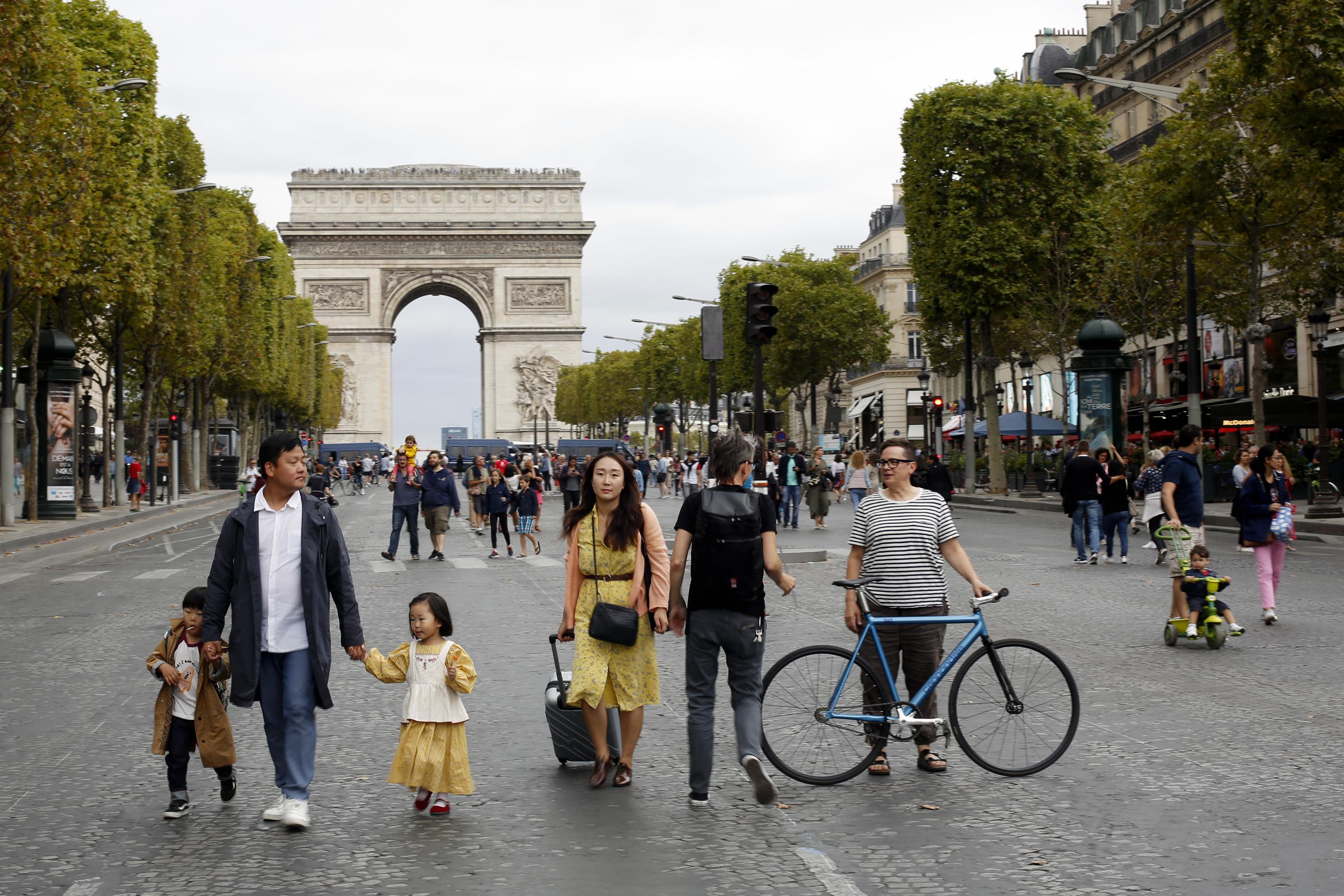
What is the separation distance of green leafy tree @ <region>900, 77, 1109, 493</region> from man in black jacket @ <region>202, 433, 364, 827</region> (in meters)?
35.8

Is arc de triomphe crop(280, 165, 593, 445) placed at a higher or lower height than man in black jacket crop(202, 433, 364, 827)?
higher

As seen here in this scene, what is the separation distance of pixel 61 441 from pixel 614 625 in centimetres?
2965

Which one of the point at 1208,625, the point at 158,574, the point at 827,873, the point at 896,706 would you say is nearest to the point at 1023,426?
the point at 158,574

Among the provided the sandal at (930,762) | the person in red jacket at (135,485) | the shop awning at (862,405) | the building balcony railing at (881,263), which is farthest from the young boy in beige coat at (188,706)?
the building balcony railing at (881,263)

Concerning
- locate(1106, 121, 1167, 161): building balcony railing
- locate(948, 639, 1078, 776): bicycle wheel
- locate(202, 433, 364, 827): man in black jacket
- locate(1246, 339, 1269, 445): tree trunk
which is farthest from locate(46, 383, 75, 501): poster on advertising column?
locate(1106, 121, 1167, 161): building balcony railing

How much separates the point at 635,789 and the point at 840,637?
5745 mm

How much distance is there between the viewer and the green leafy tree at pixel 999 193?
4053cm

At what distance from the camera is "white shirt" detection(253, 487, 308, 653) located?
6.21 meters

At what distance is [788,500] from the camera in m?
30.6

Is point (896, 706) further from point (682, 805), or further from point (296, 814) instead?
point (296, 814)

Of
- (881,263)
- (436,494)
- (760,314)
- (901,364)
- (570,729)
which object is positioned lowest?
(570,729)

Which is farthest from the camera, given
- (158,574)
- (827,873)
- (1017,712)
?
(158,574)

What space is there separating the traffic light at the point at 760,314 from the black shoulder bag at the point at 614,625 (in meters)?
9.23

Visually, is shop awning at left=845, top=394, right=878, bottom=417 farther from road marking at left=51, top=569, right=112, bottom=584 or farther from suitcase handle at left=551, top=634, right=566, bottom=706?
suitcase handle at left=551, top=634, right=566, bottom=706
